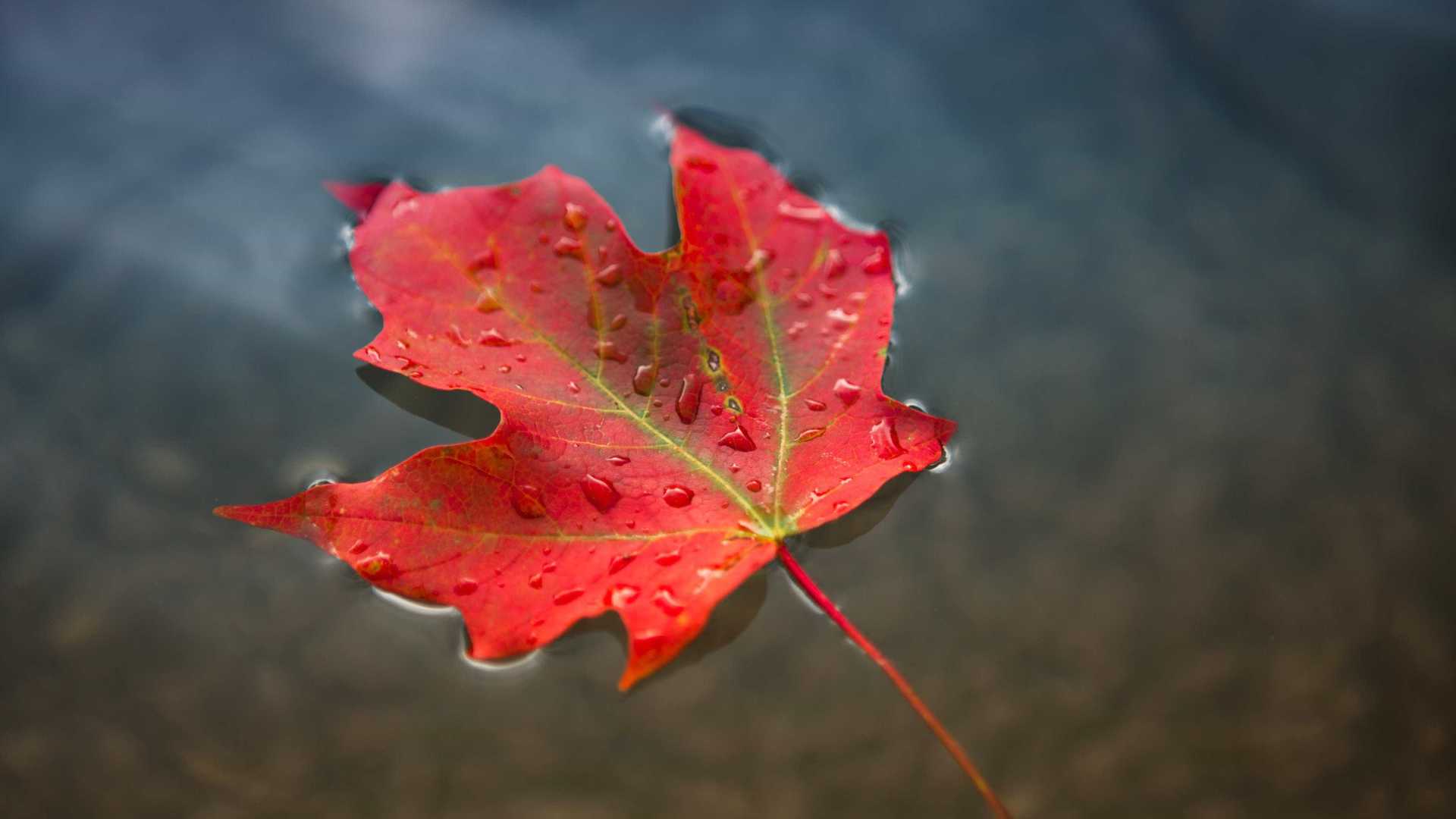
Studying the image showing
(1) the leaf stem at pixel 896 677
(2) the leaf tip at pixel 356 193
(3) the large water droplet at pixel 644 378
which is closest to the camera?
(1) the leaf stem at pixel 896 677

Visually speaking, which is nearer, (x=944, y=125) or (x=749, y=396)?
(x=749, y=396)

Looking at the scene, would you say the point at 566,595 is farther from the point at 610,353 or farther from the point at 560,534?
the point at 610,353

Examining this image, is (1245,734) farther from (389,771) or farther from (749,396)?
(389,771)

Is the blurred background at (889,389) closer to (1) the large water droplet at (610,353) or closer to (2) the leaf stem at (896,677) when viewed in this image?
(2) the leaf stem at (896,677)

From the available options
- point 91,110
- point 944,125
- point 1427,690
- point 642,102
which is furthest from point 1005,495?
point 91,110

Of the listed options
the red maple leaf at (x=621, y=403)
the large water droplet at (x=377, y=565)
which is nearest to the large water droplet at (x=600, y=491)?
the red maple leaf at (x=621, y=403)

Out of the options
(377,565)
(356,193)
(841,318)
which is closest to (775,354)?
(841,318)

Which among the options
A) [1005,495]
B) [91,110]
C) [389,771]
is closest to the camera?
[389,771]
